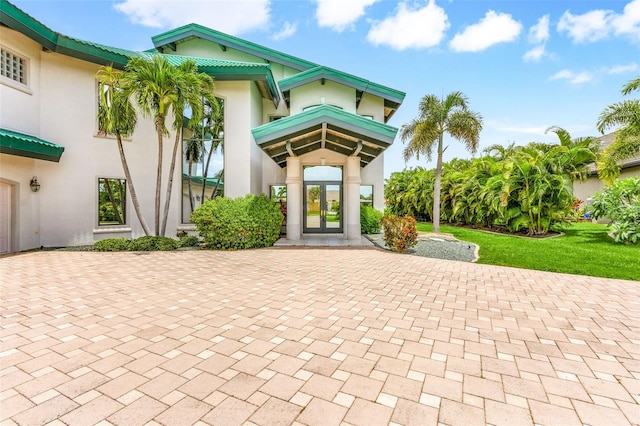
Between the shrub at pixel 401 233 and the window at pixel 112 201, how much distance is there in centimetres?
1116

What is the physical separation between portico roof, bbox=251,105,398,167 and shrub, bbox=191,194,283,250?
8.11 feet

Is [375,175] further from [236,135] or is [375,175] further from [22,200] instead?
[22,200]

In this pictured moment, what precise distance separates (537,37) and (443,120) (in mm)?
5297

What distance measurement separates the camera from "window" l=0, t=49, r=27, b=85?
33.7 ft

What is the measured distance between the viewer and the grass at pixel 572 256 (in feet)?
25.3

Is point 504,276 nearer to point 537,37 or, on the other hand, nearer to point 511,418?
point 511,418

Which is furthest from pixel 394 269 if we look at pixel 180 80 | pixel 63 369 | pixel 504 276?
pixel 180 80

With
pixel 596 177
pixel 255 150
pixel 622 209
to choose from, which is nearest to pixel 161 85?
pixel 255 150

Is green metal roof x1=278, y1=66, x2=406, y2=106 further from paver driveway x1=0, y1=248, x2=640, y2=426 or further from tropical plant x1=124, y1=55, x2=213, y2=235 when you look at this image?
paver driveway x1=0, y1=248, x2=640, y2=426

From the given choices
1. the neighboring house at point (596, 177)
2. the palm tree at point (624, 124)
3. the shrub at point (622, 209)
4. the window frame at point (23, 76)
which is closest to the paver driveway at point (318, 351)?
the shrub at point (622, 209)

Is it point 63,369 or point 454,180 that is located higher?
point 454,180

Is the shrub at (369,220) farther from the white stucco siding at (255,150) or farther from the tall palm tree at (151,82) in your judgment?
the tall palm tree at (151,82)

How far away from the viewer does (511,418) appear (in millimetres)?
2420

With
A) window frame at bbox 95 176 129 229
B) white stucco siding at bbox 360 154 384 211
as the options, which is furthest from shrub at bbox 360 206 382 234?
window frame at bbox 95 176 129 229
